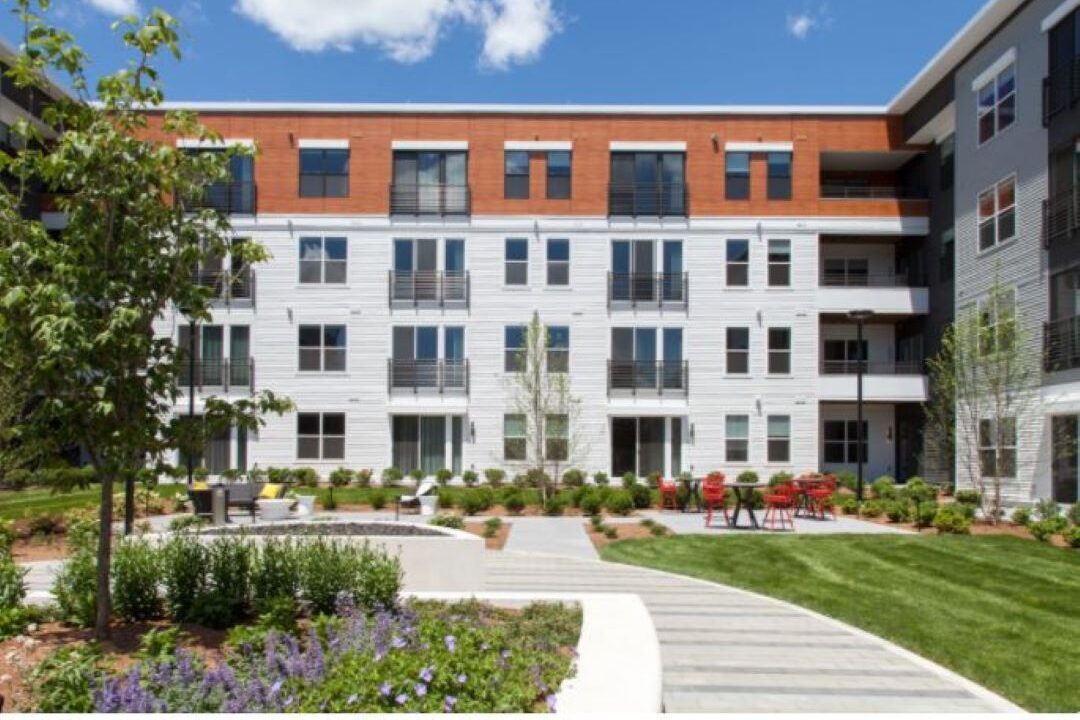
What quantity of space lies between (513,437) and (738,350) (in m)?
8.84

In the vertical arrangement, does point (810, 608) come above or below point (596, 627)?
below

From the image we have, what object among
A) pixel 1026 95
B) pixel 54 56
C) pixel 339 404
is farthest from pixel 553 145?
pixel 54 56

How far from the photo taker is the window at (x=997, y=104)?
2397 cm

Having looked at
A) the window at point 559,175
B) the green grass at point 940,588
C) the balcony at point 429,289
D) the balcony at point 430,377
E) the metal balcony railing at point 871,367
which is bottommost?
the green grass at point 940,588

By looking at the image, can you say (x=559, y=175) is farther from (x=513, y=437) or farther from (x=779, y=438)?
(x=779, y=438)

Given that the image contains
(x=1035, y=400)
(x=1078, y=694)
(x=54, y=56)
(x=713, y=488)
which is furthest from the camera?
(x=1035, y=400)

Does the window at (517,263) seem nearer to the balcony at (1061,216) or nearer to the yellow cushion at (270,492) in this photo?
the yellow cushion at (270,492)

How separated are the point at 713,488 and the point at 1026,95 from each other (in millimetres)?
13980

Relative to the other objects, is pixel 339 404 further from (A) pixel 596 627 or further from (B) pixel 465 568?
(A) pixel 596 627

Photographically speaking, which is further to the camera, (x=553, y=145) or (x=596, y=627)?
(x=553, y=145)

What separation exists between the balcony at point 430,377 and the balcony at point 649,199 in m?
8.12

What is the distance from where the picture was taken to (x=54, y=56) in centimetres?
638

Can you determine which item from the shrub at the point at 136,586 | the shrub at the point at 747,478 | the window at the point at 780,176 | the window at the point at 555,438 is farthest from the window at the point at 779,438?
the shrub at the point at 136,586

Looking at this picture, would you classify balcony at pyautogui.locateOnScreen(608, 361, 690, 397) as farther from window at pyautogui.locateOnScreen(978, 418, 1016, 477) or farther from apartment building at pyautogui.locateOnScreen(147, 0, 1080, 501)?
window at pyautogui.locateOnScreen(978, 418, 1016, 477)
